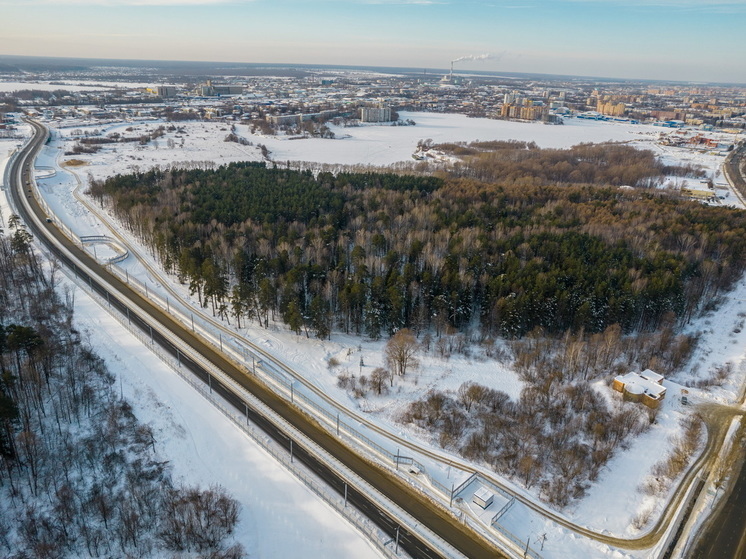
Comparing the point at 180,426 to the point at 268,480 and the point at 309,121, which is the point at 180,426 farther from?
the point at 309,121

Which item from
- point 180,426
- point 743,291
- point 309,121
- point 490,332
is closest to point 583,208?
point 743,291

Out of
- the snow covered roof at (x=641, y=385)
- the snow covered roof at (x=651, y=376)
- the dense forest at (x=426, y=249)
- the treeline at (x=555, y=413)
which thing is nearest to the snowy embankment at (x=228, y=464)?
the treeline at (x=555, y=413)

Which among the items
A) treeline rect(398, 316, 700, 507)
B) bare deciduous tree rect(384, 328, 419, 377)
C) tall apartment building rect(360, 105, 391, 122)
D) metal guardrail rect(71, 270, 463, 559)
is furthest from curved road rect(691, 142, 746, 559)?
tall apartment building rect(360, 105, 391, 122)

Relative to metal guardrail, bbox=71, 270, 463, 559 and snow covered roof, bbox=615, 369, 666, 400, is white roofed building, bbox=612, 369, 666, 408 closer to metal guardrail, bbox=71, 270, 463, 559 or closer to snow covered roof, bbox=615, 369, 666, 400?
snow covered roof, bbox=615, 369, 666, 400

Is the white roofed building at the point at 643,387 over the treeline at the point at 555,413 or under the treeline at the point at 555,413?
over

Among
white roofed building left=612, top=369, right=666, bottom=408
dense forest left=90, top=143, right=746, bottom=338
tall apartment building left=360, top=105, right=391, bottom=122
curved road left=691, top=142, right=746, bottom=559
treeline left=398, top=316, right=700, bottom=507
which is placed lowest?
curved road left=691, top=142, right=746, bottom=559

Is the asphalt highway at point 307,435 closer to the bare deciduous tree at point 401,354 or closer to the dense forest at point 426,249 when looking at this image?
the dense forest at point 426,249
